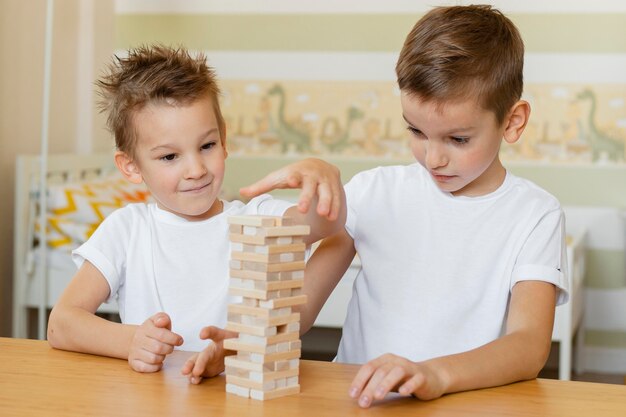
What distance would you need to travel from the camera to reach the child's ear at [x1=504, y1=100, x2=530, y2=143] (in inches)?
48.4

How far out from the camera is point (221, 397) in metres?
0.90

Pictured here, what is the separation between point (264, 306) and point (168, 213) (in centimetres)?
50

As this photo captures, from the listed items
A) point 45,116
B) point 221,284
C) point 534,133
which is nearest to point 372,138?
point 534,133

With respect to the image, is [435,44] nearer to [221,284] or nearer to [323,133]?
[221,284]

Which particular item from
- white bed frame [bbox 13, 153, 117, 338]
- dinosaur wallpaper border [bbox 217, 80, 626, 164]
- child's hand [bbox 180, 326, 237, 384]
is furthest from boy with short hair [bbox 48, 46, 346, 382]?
dinosaur wallpaper border [bbox 217, 80, 626, 164]

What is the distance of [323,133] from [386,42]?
1.52 feet

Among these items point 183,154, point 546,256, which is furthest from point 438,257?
point 183,154

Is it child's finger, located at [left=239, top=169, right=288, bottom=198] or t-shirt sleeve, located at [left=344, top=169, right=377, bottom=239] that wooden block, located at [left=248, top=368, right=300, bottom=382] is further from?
t-shirt sleeve, located at [left=344, top=169, right=377, bottom=239]

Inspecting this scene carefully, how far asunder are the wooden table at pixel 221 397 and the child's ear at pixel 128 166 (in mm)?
401

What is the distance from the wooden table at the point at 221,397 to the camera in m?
0.86

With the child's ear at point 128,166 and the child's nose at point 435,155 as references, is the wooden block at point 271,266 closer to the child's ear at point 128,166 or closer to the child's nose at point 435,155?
the child's nose at point 435,155

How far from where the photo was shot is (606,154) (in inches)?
144

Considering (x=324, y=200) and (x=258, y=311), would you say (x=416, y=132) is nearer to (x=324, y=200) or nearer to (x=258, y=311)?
(x=324, y=200)

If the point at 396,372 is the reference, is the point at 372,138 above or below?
above
